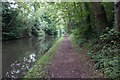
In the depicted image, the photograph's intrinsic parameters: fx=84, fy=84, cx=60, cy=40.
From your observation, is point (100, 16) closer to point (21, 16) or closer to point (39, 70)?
point (39, 70)

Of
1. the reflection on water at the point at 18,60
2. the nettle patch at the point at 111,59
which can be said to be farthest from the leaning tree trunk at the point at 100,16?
the reflection on water at the point at 18,60

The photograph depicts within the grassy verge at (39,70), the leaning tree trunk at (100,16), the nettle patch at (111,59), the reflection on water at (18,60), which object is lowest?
the reflection on water at (18,60)

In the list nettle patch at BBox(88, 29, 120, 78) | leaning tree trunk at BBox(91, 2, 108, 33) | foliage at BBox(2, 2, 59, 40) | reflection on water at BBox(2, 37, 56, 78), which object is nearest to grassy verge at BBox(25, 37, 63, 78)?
reflection on water at BBox(2, 37, 56, 78)

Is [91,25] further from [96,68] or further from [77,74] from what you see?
[77,74]

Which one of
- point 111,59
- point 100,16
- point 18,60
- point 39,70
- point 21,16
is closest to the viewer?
point 111,59

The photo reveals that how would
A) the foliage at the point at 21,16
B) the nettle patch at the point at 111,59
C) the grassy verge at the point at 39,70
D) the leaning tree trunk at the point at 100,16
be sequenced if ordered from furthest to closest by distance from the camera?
the leaning tree trunk at the point at 100,16 < the foliage at the point at 21,16 < the grassy verge at the point at 39,70 < the nettle patch at the point at 111,59

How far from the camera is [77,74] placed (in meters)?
3.53

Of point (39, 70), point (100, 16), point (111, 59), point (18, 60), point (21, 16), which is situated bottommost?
point (18, 60)

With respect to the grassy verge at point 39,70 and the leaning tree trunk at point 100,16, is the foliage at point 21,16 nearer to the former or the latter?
the grassy verge at point 39,70

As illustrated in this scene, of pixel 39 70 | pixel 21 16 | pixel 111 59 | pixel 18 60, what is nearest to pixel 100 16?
pixel 111 59

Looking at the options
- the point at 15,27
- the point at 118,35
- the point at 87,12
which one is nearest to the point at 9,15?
the point at 15,27

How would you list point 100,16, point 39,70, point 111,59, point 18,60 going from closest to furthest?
point 111,59 < point 39,70 < point 100,16 < point 18,60

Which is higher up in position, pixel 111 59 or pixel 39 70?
pixel 111 59

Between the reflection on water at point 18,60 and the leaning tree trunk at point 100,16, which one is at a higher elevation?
the leaning tree trunk at point 100,16
